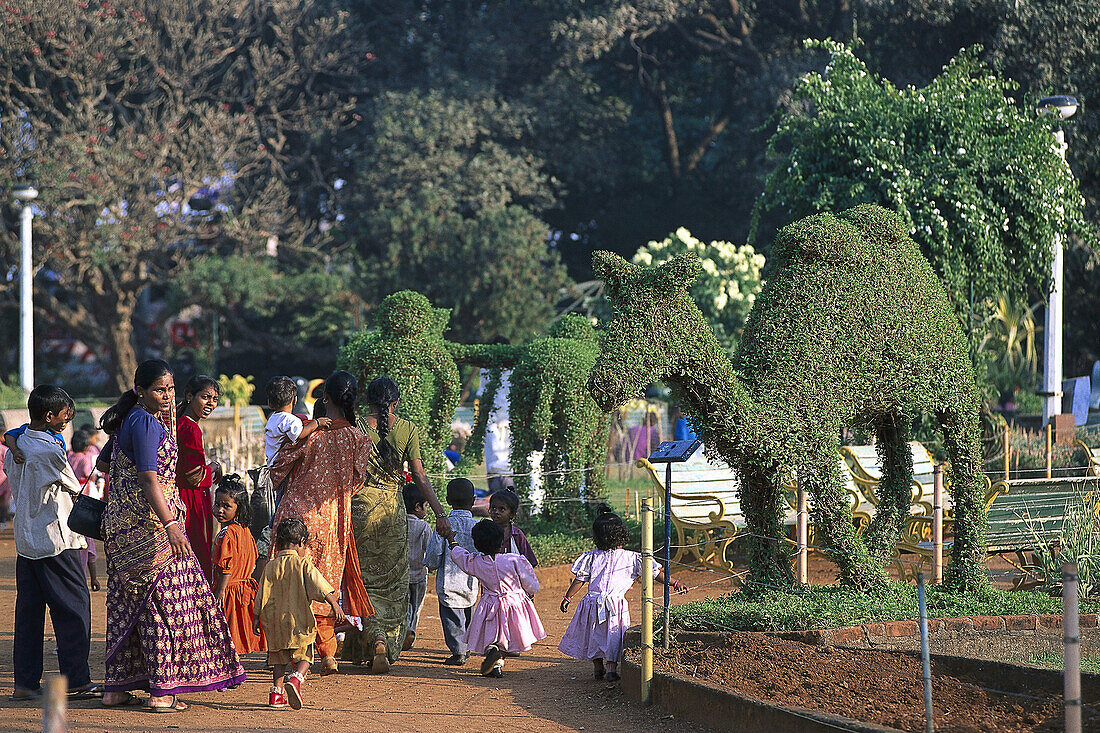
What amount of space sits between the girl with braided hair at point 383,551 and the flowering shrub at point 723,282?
16.1m

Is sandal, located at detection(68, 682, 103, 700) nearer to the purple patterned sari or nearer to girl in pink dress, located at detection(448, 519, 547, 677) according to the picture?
the purple patterned sari

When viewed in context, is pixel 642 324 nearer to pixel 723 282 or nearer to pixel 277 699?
pixel 277 699

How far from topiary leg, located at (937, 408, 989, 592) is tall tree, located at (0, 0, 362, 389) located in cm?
1950

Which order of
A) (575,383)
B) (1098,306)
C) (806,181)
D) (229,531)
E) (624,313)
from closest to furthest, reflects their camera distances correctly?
1. (624,313)
2. (229,531)
3. (575,383)
4. (806,181)
5. (1098,306)

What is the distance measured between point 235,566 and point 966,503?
4843mm

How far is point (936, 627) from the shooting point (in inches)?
259

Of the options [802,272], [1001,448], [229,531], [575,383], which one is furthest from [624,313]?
[1001,448]

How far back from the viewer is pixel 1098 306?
73.0 feet

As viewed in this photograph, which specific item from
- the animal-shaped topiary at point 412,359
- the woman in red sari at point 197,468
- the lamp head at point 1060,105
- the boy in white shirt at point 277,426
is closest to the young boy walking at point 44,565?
the woman in red sari at point 197,468

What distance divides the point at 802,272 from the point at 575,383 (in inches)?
186

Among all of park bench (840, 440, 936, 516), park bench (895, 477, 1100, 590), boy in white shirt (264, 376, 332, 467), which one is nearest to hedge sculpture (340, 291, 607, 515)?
park bench (840, 440, 936, 516)

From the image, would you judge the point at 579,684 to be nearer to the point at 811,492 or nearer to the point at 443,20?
the point at 811,492

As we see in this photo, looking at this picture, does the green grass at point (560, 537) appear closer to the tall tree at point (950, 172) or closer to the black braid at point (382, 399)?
the black braid at point (382, 399)

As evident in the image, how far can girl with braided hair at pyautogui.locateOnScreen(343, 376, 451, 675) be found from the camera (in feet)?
21.4
